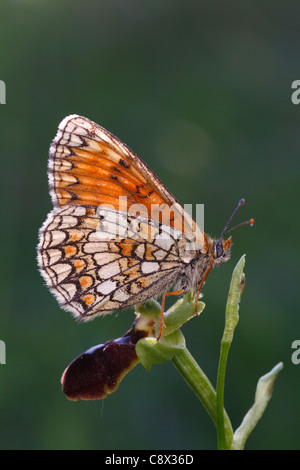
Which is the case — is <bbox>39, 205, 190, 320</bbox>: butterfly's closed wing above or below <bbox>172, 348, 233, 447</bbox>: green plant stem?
above

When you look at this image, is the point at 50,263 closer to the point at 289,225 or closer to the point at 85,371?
the point at 85,371

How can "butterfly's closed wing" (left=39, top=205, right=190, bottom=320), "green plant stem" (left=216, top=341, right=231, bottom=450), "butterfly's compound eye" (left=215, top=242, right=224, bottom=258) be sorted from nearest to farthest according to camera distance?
"green plant stem" (left=216, top=341, right=231, bottom=450) → "butterfly's closed wing" (left=39, top=205, right=190, bottom=320) → "butterfly's compound eye" (left=215, top=242, right=224, bottom=258)

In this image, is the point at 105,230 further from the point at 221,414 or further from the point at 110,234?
the point at 221,414

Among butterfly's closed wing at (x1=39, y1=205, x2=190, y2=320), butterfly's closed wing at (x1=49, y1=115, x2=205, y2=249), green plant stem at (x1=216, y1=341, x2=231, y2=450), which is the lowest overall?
green plant stem at (x1=216, y1=341, x2=231, y2=450)

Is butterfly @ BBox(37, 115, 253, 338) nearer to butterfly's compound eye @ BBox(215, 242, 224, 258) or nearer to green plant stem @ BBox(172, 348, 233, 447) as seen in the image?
butterfly's compound eye @ BBox(215, 242, 224, 258)

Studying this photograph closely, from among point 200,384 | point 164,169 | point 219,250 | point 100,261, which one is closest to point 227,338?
point 200,384

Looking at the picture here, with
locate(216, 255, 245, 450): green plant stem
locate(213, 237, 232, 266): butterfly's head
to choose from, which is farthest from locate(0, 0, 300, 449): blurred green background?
locate(216, 255, 245, 450): green plant stem

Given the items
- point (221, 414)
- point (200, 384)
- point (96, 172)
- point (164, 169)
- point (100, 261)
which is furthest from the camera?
point (164, 169)
